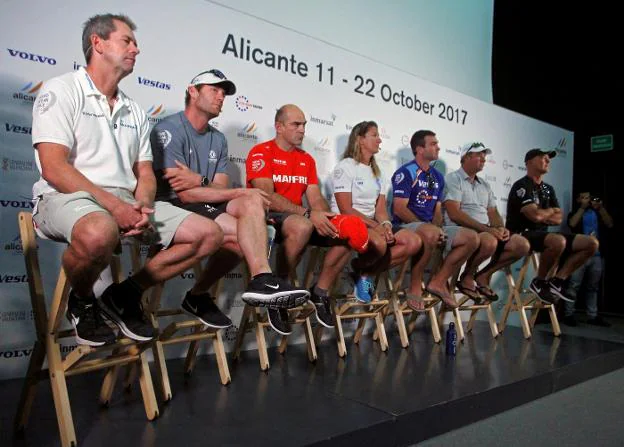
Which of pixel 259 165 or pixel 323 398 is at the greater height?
pixel 259 165

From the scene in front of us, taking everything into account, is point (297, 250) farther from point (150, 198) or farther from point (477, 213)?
point (477, 213)

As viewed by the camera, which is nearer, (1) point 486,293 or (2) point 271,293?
(2) point 271,293

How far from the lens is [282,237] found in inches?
101

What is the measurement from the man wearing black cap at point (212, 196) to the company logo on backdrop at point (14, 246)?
0.65m

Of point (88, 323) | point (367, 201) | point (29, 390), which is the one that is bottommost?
point (29, 390)

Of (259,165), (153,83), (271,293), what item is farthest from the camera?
(259,165)

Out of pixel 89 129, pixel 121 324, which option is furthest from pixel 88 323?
pixel 89 129

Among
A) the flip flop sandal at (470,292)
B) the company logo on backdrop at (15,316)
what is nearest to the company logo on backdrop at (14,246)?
the company logo on backdrop at (15,316)

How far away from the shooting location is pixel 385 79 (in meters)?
3.96

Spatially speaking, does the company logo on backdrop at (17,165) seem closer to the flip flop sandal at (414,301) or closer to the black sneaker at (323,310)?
the black sneaker at (323,310)

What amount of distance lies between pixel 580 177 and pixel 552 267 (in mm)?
2440

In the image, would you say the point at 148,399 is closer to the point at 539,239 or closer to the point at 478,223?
the point at 478,223

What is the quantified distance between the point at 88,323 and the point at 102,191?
1.46ft

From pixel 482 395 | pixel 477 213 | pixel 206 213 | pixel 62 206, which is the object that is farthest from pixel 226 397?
pixel 477 213
